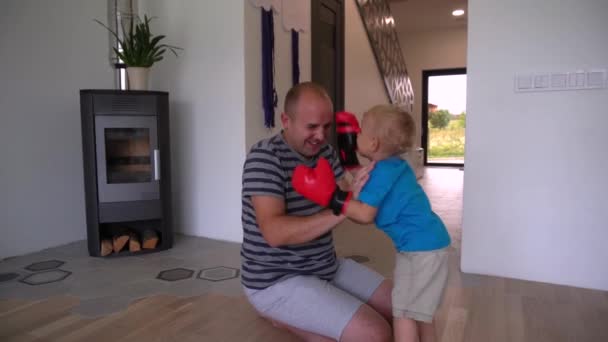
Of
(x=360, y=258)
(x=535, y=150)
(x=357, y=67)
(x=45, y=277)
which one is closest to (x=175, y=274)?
(x=45, y=277)

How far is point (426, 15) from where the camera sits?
7.96 m

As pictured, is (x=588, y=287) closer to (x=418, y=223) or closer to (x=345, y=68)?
(x=418, y=223)

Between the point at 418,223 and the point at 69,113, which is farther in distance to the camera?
the point at 69,113

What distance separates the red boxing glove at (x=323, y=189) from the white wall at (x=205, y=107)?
5.51ft

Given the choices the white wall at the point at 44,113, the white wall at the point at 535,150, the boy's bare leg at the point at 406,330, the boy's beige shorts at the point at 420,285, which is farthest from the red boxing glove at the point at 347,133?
the white wall at the point at 44,113

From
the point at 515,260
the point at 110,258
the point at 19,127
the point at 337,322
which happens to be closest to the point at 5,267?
the point at 110,258

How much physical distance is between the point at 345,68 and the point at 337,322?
373 centimetres

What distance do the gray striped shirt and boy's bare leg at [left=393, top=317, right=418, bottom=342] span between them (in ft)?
1.04

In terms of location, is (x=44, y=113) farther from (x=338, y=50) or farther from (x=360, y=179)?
(x=338, y=50)

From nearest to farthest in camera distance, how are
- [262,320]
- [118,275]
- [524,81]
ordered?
[262,320], [524,81], [118,275]

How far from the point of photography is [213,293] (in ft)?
6.81

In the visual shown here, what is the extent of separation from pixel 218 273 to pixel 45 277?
864 mm

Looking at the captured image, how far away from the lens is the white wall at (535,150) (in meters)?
2.12

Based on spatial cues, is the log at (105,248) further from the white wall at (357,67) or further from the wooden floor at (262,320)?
the white wall at (357,67)
